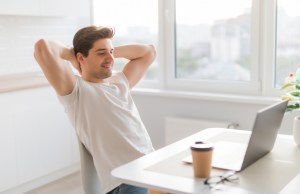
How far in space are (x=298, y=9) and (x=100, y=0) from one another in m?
2.00

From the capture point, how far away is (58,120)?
3643 millimetres

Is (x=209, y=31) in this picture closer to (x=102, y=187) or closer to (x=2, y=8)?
(x=2, y=8)

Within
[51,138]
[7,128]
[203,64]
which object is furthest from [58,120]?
[203,64]

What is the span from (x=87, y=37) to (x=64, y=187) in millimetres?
1924

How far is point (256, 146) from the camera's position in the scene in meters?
1.53

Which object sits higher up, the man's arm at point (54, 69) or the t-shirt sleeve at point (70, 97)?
the man's arm at point (54, 69)

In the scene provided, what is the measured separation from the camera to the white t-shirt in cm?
180

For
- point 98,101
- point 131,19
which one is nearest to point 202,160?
point 98,101

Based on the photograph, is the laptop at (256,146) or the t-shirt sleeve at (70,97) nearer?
the laptop at (256,146)

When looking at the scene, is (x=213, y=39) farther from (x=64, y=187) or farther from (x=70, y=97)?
(x=70, y=97)

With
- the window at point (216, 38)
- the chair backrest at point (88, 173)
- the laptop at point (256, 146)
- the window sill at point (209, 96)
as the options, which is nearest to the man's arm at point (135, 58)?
the chair backrest at point (88, 173)

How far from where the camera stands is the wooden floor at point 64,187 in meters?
3.39

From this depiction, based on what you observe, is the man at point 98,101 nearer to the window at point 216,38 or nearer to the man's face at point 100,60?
the man's face at point 100,60

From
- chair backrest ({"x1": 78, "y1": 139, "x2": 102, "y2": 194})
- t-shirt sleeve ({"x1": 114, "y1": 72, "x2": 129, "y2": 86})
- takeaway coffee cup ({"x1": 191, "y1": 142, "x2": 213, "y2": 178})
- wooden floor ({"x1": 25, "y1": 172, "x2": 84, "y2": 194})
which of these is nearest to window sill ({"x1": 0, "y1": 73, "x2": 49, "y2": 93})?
wooden floor ({"x1": 25, "y1": 172, "x2": 84, "y2": 194})
